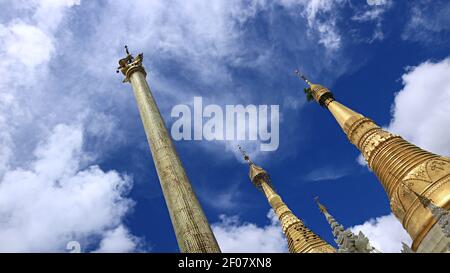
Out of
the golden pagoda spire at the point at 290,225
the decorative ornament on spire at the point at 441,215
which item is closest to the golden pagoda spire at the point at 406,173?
the decorative ornament on spire at the point at 441,215

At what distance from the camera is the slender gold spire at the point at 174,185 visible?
961 centimetres

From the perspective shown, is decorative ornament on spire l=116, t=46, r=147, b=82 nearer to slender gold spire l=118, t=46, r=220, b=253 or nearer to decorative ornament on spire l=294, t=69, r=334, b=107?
slender gold spire l=118, t=46, r=220, b=253

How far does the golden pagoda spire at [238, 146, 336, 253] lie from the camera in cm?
2897

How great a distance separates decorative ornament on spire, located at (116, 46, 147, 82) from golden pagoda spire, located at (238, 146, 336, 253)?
59.1ft

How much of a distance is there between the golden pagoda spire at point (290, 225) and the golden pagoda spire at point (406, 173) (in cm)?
640

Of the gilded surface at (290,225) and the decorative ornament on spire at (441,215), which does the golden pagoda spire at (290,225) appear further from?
the decorative ornament on spire at (441,215)

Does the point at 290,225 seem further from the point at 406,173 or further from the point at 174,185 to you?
the point at 174,185

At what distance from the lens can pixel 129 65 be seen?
15.6 meters

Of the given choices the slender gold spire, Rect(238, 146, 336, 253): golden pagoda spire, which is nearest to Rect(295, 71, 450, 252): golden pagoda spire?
Rect(238, 146, 336, 253): golden pagoda spire

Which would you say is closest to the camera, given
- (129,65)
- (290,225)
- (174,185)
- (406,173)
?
(174,185)

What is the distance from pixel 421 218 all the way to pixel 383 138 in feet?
21.6

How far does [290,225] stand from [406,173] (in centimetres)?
1355

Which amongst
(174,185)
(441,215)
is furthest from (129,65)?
(441,215)
